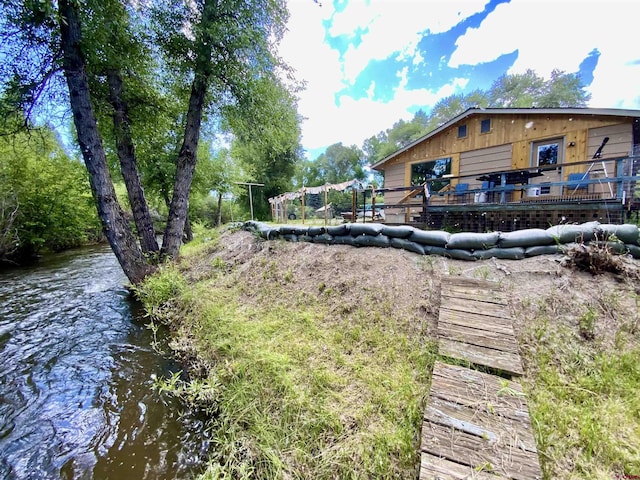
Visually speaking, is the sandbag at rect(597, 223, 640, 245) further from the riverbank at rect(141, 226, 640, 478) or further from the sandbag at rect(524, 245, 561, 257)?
the sandbag at rect(524, 245, 561, 257)

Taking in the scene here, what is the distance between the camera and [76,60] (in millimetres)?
3635

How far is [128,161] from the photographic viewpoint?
16.5 ft

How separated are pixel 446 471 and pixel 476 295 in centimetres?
166

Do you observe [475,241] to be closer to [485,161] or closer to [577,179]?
[577,179]

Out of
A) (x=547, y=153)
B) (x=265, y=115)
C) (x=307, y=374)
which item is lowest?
(x=307, y=374)

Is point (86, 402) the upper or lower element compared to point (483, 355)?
lower

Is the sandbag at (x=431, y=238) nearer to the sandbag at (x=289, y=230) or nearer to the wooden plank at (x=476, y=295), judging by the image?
the wooden plank at (x=476, y=295)

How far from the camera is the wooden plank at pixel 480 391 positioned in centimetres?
144

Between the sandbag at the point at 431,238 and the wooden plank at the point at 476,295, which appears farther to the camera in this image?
the sandbag at the point at 431,238

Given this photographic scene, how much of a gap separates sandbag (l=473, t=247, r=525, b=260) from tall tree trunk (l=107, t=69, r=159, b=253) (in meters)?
5.94

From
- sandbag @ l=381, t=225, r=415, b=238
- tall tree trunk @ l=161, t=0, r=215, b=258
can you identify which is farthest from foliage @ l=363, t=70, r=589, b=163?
sandbag @ l=381, t=225, r=415, b=238

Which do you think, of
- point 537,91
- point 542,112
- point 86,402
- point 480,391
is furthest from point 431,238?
point 537,91

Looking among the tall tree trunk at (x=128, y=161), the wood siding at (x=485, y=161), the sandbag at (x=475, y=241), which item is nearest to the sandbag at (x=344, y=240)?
the sandbag at (x=475, y=241)

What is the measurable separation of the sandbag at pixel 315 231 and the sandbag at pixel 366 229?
0.58 m
